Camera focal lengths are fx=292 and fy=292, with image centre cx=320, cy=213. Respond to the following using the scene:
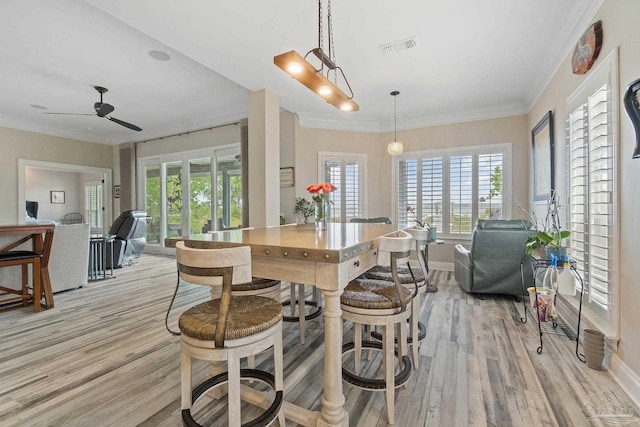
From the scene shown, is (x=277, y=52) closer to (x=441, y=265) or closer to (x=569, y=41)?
(x=569, y=41)

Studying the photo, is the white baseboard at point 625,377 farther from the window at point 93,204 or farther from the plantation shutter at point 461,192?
the window at point 93,204

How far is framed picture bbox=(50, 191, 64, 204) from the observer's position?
29.8ft

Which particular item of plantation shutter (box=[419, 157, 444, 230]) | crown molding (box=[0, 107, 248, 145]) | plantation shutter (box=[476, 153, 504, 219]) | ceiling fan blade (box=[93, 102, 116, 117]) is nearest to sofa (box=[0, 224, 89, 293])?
ceiling fan blade (box=[93, 102, 116, 117])

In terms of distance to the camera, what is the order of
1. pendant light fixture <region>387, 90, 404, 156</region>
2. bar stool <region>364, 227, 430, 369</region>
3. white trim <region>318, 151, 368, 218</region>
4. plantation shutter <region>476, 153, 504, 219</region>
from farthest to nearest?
white trim <region>318, 151, 368, 218</region>
plantation shutter <region>476, 153, 504, 219</region>
pendant light fixture <region>387, 90, 404, 156</region>
bar stool <region>364, 227, 430, 369</region>

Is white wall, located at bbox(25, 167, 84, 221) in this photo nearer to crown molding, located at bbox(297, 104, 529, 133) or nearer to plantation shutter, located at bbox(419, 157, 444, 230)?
crown molding, located at bbox(297, 104, 529, 133)

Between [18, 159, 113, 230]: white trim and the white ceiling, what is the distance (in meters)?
1.12

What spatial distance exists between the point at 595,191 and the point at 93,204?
1127 centimetres

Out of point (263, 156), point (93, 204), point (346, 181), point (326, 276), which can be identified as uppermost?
point (263, 156)

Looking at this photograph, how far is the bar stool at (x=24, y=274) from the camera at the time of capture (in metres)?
2.99

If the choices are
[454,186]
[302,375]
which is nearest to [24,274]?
[302,375]

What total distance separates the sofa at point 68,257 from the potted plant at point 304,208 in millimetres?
2913

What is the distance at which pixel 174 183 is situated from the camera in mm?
6695

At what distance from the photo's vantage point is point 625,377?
1.76 m

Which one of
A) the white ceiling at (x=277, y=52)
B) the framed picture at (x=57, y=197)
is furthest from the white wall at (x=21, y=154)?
the framed picture at (x=57, y=197)
